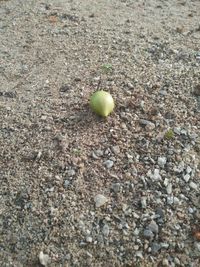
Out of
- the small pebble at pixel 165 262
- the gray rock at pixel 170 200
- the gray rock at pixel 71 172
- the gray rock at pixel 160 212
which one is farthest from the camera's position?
the gray rock at pixel 71 172

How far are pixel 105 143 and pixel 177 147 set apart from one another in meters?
0.95

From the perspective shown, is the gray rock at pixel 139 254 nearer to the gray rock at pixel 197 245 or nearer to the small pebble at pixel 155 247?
the small pebble at pixel 155 247

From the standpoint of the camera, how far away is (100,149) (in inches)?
191

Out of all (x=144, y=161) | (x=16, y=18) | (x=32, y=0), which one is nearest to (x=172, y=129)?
(x=144, y=161)

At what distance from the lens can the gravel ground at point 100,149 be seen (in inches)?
158

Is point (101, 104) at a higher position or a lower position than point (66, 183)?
higher

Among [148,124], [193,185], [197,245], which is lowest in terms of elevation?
[197,245]

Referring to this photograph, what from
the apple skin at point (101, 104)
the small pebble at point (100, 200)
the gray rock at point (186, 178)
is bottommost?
the small pebble at point (100, 200)

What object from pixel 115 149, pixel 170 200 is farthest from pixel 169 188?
pixel 115 149

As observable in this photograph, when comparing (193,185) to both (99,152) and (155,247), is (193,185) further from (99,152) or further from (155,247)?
(99,152)

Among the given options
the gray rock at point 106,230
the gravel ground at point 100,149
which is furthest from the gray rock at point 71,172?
the gray rock at point 106,230

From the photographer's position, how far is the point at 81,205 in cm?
430

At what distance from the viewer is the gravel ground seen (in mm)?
4016

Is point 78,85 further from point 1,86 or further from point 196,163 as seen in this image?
point 196,163
